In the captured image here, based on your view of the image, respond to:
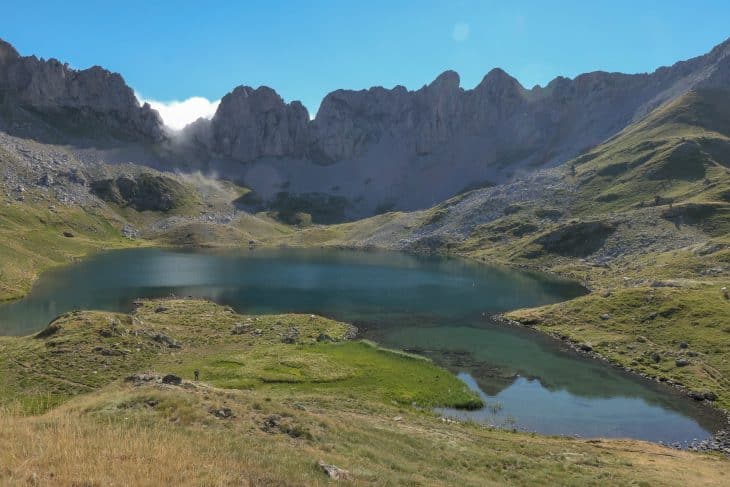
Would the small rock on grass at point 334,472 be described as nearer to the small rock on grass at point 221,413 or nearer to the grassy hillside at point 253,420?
the grassy hillside at point 253,420

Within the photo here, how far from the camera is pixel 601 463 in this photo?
31.9 meters

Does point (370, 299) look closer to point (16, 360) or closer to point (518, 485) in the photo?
point (16, 360)

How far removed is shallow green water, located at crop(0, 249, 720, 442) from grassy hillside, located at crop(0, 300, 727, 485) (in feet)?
24.5

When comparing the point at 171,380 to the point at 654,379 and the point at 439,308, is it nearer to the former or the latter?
the point at 654,379

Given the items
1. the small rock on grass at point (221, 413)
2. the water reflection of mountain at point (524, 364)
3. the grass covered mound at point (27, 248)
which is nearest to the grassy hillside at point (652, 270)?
the water reflection of mountain at point (524, 364)

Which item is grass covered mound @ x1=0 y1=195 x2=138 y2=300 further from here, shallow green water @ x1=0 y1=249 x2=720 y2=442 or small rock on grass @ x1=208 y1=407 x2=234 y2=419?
small rock on grass @ x1=208 y1=407 x2=234 y2=419

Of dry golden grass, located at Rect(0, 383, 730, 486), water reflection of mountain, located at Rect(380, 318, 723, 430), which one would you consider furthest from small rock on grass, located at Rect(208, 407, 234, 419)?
water reflection of mountain, located at Rect(380, 318, 723, 430)

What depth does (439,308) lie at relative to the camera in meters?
99.9

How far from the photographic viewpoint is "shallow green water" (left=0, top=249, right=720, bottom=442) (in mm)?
50469

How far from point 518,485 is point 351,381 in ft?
103

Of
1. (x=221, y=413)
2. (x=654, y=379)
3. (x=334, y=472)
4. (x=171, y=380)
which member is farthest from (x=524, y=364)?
(x=334, y=472)

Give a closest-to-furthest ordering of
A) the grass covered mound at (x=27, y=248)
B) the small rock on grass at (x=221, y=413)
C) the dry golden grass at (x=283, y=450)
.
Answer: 1. the dry golden grass at (x=283, y=450)
2. the small rock on grass at (x=221, y=413)
3. the grass covered mound at (x=27, y=248)

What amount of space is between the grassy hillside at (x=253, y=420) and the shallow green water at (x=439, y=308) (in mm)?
7477

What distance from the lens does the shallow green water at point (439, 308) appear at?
166 ft
